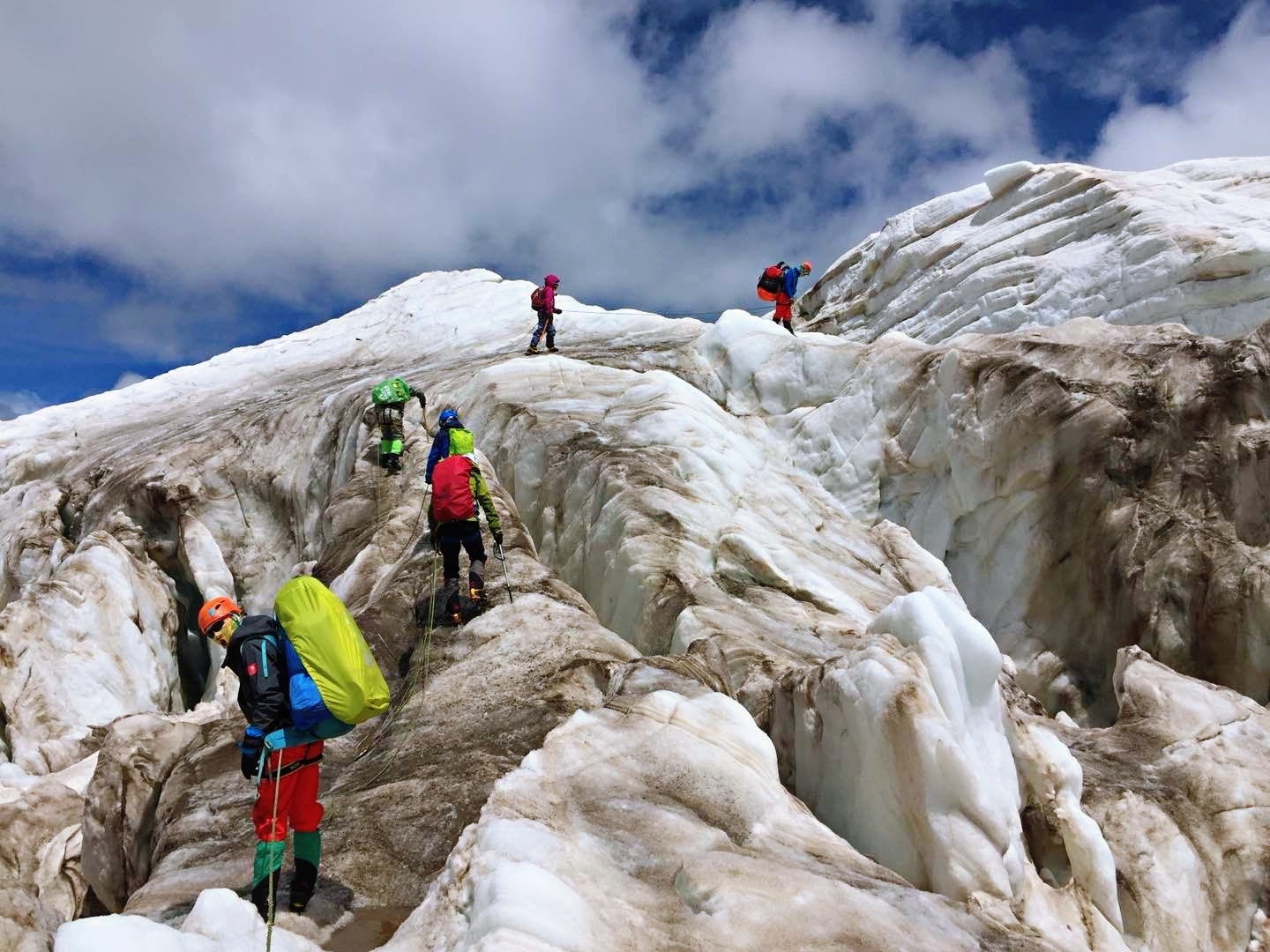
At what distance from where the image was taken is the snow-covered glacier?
6434 millimetres

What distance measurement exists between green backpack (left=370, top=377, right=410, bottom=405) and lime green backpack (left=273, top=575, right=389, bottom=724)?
1223 centimetres

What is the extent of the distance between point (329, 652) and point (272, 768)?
922 millimetres

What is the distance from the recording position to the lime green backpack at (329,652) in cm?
617

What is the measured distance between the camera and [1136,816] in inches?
359

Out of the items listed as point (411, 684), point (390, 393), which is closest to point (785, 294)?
point (390, 393)

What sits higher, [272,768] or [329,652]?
[329,652]

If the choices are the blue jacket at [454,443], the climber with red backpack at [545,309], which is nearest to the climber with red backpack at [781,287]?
the climber with red backpack at [545,309]

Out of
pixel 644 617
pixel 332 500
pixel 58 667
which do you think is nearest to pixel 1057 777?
pixel 644 617

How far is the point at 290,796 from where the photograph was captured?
6223mm

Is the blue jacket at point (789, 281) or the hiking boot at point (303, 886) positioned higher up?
the blue jacket at point (789, 281)

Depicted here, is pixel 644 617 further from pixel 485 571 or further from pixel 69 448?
pixel 69 448

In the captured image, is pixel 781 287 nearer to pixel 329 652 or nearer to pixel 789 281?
pixel 789 281

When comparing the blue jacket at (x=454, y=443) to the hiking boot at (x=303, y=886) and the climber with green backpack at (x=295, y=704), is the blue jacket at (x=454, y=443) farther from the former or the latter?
the hiking boot at (x=303, y=886)

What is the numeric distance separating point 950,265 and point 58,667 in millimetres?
25401
